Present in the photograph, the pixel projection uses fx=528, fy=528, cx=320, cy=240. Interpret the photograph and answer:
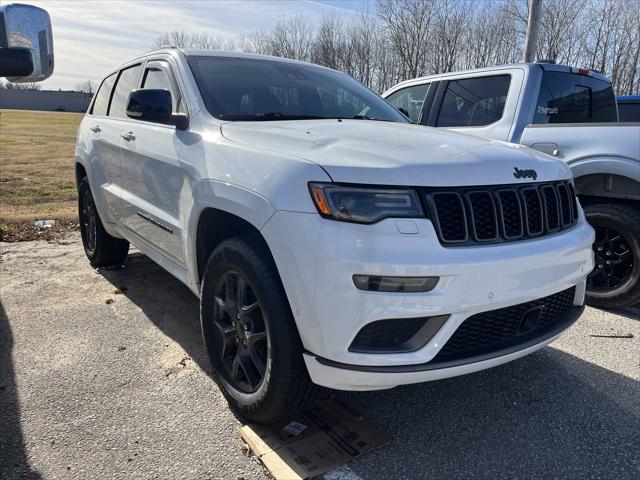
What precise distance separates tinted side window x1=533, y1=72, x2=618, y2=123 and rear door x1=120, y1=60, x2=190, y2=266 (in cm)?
323

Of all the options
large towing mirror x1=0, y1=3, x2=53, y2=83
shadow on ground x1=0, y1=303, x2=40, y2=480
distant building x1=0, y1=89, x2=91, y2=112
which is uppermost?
large towing mirror x1=0, y1=3, x2=53, y2=83

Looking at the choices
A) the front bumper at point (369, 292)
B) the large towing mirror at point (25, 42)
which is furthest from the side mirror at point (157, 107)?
the front bumper at point (369, 292)

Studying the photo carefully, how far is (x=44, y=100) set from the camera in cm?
7650

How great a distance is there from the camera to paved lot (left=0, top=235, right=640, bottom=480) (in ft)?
7.86

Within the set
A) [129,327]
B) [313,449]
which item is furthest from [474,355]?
[129,327]

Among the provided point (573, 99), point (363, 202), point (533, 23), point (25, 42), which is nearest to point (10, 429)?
point (25, 42)

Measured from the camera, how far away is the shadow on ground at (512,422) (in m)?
2.39

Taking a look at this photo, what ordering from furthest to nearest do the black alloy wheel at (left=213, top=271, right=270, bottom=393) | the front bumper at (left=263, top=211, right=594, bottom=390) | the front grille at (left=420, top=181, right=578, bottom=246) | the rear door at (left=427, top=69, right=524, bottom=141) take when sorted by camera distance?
1. the rear door at (left=427, top=69, right=524, bottom=141)
2. the black alloy wheel at (left=213, top=271, right=270, bottom=393)
3. the front grille at (left=420, top=181, right=578, bottom=246)
4. the front bumper at (left=263, top=211, right=594, bottom=390)

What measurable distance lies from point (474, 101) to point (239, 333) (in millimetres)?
3706

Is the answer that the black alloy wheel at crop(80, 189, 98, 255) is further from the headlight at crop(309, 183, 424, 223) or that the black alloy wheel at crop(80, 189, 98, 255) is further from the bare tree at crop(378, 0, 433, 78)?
the bare tree at crop(378, 0, 433, 78)

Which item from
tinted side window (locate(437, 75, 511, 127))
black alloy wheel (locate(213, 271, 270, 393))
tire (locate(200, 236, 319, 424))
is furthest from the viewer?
tinted side window (locate(437, 75, 511, 127))

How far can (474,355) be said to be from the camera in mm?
2271

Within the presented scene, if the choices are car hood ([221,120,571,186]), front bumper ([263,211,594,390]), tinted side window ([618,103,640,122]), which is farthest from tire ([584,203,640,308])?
tinted side window ([618,103,640,122])

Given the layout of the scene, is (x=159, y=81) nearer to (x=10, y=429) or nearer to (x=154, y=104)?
(x=154, y=104)
